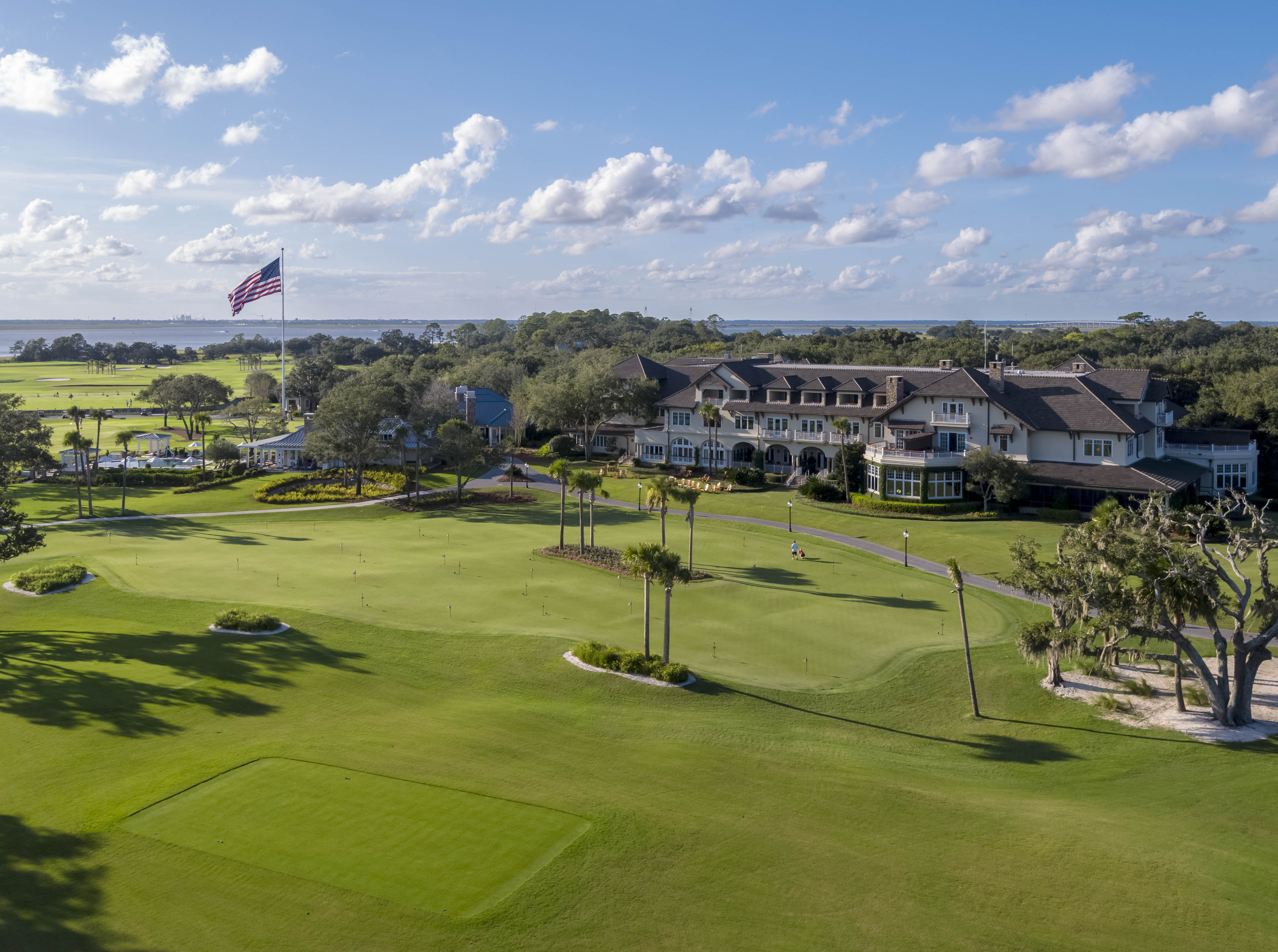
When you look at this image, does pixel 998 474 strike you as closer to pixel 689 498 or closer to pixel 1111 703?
pixel 689 498

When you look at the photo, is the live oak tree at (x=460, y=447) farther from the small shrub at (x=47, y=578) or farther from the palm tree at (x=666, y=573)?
the palm tree at (x=666, y=573)

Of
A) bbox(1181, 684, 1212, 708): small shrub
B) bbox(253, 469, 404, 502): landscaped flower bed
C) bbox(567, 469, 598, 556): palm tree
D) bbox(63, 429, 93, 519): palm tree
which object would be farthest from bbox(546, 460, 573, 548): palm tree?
bbox(63, 429, 93, 519): palm tree

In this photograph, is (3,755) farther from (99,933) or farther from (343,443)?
(343,443)

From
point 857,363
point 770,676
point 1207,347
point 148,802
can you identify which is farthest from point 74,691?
point 1207,347

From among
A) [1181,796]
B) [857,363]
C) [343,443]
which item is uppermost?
[857,363]

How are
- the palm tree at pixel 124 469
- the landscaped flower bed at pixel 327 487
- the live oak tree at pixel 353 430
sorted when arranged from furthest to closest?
the live oak tree at pixel 353 430, the landscaped flower bed at pixel 327 487, the palm tree at pixel 124 469

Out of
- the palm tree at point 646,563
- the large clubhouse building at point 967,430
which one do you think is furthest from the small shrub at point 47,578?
the large clubhouse building at point 967,430
